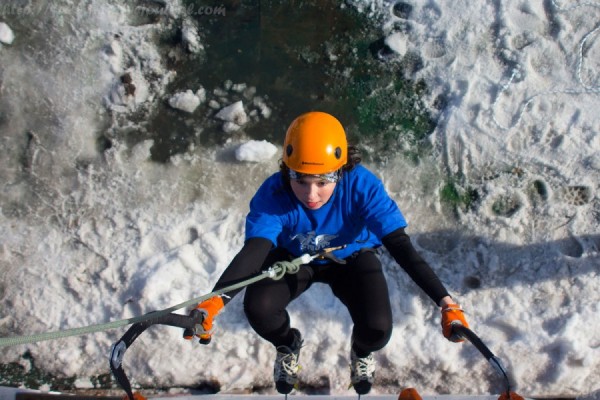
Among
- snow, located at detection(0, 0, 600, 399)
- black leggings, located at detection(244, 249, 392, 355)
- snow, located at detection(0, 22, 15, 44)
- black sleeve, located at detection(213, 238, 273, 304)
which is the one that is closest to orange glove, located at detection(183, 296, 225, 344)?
black sleeve, located at detection(213, 238, 273, 304)

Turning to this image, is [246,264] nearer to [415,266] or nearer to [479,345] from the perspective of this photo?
[415,266]

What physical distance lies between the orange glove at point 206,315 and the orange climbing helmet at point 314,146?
0.79m

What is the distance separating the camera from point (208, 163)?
4.36 metres

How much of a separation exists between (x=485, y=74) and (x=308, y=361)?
2499 mm

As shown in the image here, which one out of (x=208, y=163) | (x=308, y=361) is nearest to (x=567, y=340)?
(x=308, y=361)

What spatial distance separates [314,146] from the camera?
9.30ft

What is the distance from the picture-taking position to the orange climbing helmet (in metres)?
2.84

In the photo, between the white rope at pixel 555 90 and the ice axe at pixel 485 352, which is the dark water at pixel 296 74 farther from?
the ice axe at pixel 485 352

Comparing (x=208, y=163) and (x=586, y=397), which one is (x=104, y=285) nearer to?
(x=208, y=163)

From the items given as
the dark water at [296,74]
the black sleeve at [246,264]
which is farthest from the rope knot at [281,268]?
the dark water at [296,74]

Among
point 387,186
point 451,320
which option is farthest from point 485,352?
point 387,186

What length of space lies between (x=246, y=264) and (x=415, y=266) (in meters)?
0.88

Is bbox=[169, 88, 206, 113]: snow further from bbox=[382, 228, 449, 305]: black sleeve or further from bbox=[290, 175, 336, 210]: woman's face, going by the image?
bbox=[382, 228, 449, 305]: black sleeve

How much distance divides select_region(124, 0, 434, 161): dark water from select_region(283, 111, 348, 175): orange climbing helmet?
4.72 ft
